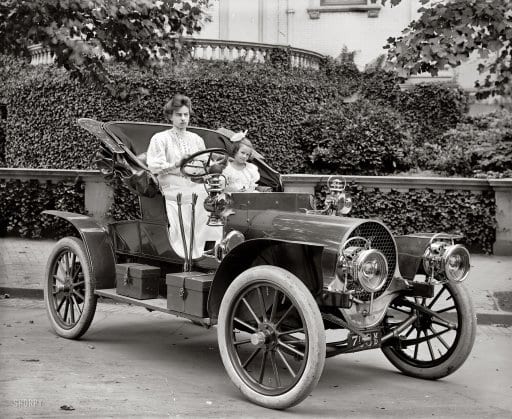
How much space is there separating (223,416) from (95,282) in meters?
2.33

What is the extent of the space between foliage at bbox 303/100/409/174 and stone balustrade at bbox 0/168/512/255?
341 centimetres

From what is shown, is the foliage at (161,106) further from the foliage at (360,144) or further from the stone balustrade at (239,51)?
the foliage at (360,144)

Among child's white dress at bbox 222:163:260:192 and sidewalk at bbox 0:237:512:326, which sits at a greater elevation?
child's white dress at bbox 222:163:260:192

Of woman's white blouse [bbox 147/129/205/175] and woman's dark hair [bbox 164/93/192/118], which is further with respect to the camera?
woman's dark hair [bbox 164/93/192/118]

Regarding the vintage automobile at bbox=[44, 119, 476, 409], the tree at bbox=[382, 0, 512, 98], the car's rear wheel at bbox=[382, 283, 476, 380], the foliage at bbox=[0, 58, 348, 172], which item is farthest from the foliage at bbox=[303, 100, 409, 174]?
the car's rear wheel at bbox=[382, 283, 476, 380]

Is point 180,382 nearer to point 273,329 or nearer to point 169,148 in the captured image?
point 273,329

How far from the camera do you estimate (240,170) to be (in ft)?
22.1

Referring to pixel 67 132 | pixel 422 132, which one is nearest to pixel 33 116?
pixel 67 132

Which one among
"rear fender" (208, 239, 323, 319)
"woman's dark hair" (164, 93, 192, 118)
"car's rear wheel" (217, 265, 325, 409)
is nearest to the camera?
"car's rear wheel" (217, 265, 325, 409)

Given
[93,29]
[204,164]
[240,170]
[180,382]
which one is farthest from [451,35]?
[180,382]

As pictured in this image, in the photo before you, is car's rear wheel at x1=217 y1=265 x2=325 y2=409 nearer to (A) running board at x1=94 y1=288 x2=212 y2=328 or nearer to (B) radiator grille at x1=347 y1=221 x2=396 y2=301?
(A) running board at x1=94 y1=288 x2=212 y2=328

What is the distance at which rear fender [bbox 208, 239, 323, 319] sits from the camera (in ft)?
16.8

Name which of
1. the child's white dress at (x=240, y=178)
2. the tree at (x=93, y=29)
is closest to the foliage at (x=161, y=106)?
the tree at (x=93, y=29)

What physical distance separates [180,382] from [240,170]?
203 cm
